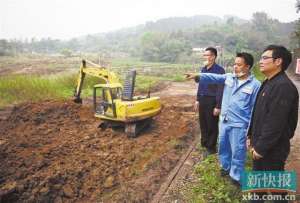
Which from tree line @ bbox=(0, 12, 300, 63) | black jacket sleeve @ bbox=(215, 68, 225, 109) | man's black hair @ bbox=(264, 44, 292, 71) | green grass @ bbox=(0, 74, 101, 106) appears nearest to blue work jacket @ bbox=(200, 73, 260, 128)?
black jacket sleeve @ bbox=(215, 68, 225, 109)

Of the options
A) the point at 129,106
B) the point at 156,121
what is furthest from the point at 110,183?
the point at 156,121

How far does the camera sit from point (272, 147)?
2766mm

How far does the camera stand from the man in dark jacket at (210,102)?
15.3 ft

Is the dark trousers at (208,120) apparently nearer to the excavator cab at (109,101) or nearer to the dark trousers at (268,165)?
the dark trousers at (268,165)

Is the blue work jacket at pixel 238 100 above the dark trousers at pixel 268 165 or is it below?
above

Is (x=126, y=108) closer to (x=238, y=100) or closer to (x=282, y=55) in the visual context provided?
(x=238, y=100)

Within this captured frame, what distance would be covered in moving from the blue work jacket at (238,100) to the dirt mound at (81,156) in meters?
1.76

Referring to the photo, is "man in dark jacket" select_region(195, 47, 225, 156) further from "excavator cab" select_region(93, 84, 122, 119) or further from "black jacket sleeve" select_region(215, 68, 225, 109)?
"excavator cab" select_region(93, 84, 122, 119)

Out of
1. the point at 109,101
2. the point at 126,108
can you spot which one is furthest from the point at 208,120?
the point at 109,101

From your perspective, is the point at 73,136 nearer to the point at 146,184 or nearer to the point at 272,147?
the point at 146,184

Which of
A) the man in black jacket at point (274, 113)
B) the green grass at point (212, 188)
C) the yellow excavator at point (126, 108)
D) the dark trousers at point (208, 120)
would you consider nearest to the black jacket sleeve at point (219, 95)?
the dark trousers at point (208, 120)

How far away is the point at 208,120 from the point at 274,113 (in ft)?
7.97

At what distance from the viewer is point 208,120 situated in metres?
5.07

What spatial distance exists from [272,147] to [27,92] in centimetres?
1204
